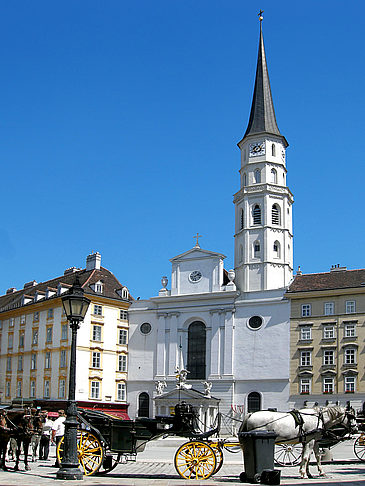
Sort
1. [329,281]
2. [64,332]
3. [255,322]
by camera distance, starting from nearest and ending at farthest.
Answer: [329,281]
[255,322]
[64,332]

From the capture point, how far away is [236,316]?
5631 cm

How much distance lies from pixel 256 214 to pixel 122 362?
57.9 feet

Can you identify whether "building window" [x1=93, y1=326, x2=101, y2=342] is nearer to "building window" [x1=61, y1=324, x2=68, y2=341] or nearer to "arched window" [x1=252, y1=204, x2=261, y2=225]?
"building window" [x1=61, y1=324, x2=68, y2=341]

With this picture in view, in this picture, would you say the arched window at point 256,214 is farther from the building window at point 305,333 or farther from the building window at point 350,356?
the building window at point 350,356

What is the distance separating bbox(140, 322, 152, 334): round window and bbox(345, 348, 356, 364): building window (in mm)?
17747

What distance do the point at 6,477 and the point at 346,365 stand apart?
39.1 metres

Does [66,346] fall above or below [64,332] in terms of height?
below

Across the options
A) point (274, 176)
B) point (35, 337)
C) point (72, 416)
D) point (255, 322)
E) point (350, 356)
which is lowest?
point (72, 416)

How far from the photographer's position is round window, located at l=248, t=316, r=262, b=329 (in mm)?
55062

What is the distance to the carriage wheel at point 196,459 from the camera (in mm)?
16484

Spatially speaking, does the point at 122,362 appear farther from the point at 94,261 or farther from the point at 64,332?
the point at 94,261

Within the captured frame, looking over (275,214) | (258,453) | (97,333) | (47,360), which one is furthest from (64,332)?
(258,453)

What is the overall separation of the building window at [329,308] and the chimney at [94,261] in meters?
22.0

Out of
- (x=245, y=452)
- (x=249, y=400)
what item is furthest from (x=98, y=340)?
(x=245, y=452)
